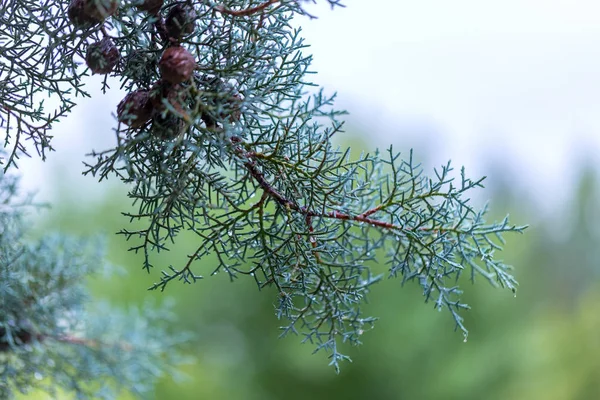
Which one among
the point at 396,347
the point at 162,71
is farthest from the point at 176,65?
the point at 396,347

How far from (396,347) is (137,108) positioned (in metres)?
2.23

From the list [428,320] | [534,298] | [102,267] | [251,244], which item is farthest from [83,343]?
[534,298]

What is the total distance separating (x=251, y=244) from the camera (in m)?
0.42

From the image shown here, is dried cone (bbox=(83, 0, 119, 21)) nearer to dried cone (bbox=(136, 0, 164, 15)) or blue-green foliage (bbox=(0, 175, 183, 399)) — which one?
dried cone (bbox=(136, 0, 164, 15))

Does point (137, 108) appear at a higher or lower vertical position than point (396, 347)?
lower

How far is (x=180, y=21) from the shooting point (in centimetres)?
36

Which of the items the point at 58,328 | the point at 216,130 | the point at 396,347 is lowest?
the point at 216,130

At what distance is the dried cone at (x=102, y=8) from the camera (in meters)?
0.33

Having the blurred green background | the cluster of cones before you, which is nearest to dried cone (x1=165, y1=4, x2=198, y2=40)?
the cluster of cones

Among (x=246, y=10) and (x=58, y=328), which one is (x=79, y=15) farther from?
(x=58, y=328)

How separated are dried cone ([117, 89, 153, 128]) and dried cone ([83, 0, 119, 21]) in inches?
1.8

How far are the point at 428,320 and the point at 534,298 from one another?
89 cm

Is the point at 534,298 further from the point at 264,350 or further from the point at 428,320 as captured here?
the point at 264,350

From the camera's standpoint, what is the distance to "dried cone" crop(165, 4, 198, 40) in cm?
36
